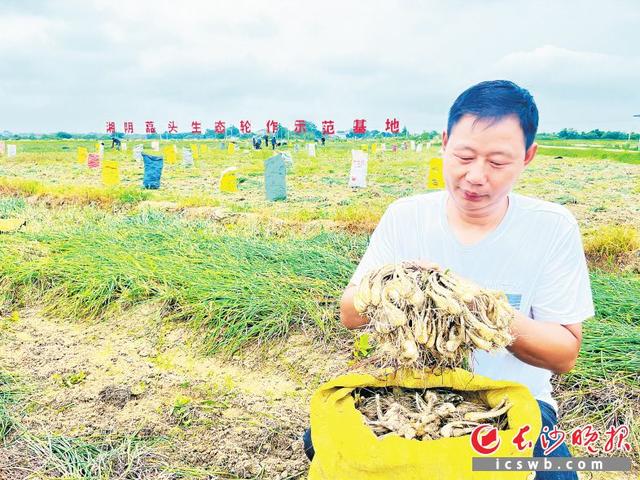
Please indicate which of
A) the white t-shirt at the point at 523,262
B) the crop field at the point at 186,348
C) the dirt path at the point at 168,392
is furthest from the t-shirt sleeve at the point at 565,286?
the crop field at the point at 186,348

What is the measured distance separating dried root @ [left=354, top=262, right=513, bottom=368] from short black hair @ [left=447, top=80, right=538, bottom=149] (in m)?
0.45

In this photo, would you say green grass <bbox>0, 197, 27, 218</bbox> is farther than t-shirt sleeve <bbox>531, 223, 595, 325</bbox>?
Yes

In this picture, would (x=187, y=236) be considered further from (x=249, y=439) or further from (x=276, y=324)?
(x=249, y=439)

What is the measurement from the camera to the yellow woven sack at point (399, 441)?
1099mm

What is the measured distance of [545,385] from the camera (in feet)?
5.44

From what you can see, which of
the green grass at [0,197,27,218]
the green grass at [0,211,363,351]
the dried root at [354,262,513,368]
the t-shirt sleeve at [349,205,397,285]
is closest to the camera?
the dried root at [354,262,513,368]

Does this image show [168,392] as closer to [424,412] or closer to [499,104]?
[424,412]

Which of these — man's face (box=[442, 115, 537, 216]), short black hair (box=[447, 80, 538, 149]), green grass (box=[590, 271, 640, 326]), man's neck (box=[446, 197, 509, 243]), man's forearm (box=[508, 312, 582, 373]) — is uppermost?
short black hair (box=[447, 80, 538, 149])

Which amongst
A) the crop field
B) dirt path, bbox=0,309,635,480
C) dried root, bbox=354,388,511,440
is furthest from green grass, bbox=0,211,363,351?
dried root, bbox=354,388,511,440

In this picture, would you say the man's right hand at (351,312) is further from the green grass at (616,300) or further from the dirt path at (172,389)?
the green grass at (616,300)

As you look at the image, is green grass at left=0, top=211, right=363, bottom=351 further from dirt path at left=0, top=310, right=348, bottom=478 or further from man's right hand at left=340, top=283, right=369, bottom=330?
man's right hand at left=340, top=283, right=369, bottom=330

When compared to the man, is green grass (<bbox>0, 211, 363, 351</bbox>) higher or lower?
lower

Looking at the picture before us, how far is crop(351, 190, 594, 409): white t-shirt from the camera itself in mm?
1527

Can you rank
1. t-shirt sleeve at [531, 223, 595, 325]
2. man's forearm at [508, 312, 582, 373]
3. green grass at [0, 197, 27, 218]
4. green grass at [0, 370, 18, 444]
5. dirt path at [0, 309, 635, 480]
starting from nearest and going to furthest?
1. man's forearm at [508, 312, 582, 373]
2. t-shirt sleeve at [531, 223, 595, 325]
3. dirt path at [0, 309, 635, 480]
4. green grass at [0, 370, 18, 444]
5. green grass at [0, 197, 27, 218]
